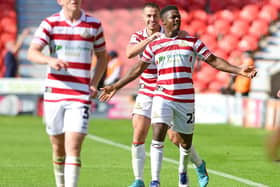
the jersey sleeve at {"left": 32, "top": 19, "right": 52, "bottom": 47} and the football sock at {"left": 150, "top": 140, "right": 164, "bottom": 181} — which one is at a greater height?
the jersey sleeve at {"left": 32, "top": 19, "right": 52, "bottom": 47}

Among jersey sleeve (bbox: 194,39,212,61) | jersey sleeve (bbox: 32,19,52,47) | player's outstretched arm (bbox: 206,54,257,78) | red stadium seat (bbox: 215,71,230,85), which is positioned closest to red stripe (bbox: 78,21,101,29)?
jersey sleeve (bbox: 32,19,52,47)

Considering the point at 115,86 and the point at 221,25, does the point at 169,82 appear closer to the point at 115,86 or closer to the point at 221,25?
the point at 115,86

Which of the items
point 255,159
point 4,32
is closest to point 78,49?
point 255,159

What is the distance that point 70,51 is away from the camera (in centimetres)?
852

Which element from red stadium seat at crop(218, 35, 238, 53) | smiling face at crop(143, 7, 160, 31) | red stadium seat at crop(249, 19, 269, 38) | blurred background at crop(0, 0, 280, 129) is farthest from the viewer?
red stadium seat at crop(218, 35, 238, 53)

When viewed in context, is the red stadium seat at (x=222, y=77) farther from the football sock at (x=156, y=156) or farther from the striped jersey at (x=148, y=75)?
the football sock at (x=156, y=156)

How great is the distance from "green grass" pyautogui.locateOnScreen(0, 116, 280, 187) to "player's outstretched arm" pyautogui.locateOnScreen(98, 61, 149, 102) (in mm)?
1777

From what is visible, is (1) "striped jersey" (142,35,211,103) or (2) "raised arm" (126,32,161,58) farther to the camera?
(2) "raised arm" (126,32,161,58)

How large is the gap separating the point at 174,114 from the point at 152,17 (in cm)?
132

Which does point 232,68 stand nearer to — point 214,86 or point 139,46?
point 139,46

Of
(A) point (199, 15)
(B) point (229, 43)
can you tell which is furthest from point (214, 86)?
(A) point (199, 15)

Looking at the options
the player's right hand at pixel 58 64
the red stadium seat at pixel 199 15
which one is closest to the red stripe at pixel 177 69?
the player's right hand at pixel 58 64

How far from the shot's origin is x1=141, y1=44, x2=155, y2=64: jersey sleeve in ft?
32.9

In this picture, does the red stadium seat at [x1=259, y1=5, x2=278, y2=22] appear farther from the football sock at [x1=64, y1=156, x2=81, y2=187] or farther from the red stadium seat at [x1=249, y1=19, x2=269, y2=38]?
the football sock at [x1=64, y1=156, x2=81, y2=187]
